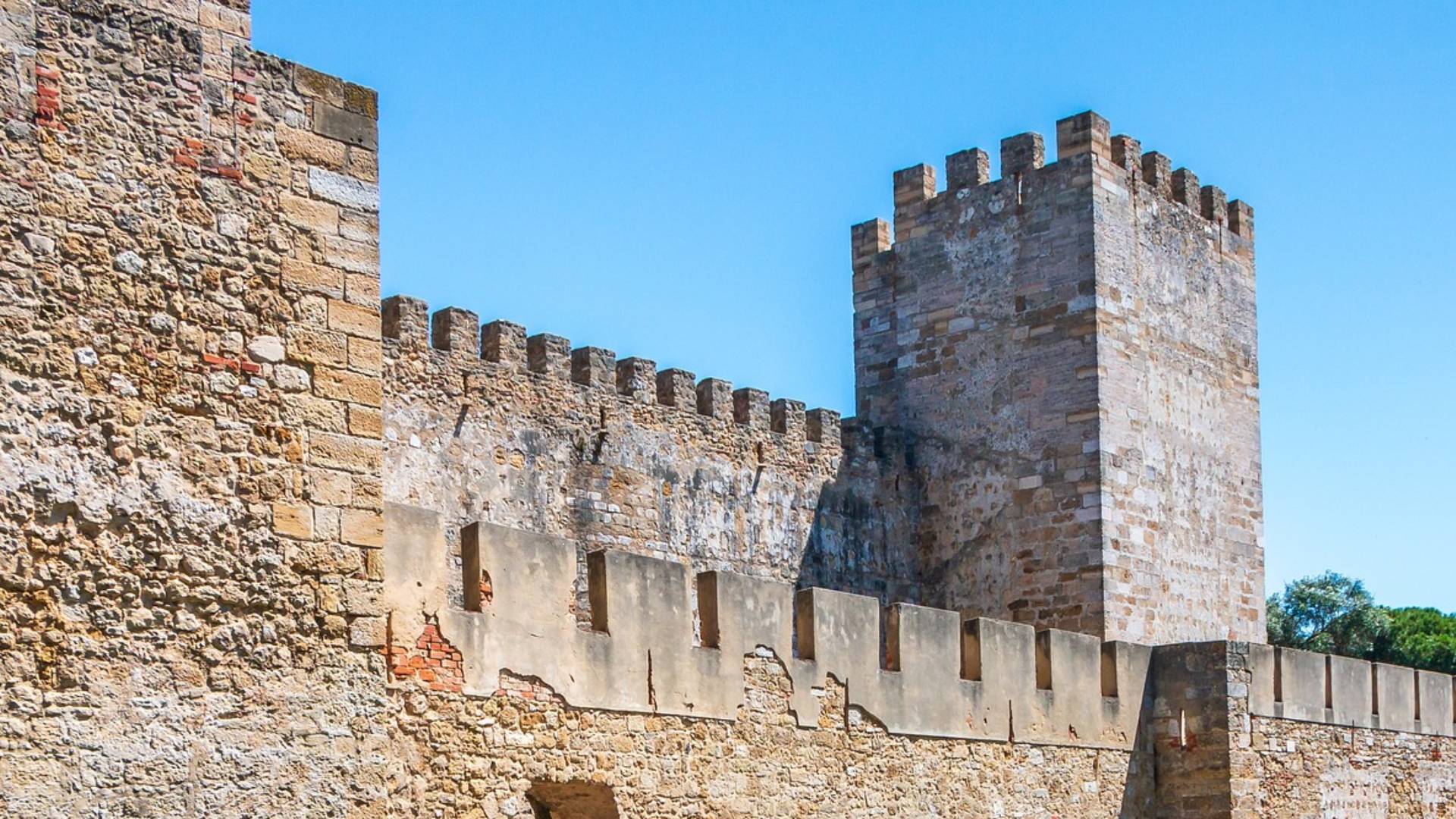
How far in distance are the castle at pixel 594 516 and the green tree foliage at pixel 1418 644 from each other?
1814 centimetres

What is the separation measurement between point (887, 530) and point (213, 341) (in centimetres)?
1121

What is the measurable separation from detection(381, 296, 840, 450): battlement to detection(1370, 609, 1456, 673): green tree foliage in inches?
756

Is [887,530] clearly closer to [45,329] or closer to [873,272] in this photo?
[873,272]

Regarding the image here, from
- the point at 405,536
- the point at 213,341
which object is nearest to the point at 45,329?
the point at 213,341

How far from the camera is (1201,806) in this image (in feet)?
40.5

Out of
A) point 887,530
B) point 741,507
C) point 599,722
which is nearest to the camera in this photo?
point 599,722

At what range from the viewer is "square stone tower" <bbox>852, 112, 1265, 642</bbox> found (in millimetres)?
15758

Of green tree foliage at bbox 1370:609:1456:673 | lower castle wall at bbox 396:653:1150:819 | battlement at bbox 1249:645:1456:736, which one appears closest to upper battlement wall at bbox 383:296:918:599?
lower castle wall at bbox 396:653:1150:819

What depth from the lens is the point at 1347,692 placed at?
44.7 feet

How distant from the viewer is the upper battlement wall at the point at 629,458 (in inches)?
530

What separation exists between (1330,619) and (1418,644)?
10.5ft

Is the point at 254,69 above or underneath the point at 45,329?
above

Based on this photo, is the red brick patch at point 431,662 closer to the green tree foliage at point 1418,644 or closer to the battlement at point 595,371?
the battlement at point 595,371

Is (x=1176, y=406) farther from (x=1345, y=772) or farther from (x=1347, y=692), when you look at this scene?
(x=1345, y=772)
